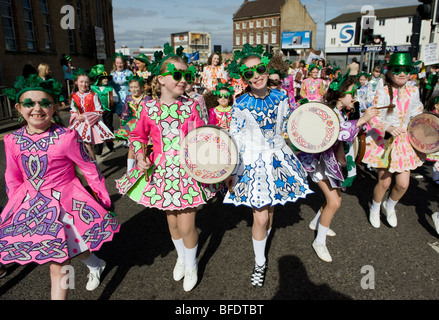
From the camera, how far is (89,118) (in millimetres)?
5148

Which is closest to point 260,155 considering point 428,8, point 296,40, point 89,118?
point 89,118

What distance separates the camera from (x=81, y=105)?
17.6 feet

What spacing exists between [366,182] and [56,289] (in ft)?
16.2

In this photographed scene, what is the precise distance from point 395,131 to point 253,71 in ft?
6.32

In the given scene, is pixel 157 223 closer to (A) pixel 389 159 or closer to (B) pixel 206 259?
(B) pixel 206 259

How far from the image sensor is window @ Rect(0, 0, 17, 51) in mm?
15545

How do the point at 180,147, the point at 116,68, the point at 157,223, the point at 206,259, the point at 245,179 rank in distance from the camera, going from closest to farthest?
the point at 180,147, the point at 245,179, the point at 206,259, the point at 157,223, the point at 116,68

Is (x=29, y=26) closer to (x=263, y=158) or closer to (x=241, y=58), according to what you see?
(x=241, y=58)

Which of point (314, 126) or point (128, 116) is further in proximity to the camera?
point (128, 116)

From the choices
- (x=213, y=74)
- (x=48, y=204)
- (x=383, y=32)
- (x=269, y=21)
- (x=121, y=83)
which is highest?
(x=269, y=21)

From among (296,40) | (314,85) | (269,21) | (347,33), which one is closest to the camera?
(314,85)

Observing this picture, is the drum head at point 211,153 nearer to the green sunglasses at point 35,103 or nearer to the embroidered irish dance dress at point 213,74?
the green sunglasses at point 35,103

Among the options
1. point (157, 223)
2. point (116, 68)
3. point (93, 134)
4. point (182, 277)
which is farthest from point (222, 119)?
point (116, 68)

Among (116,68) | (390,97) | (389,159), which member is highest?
(116,68)
